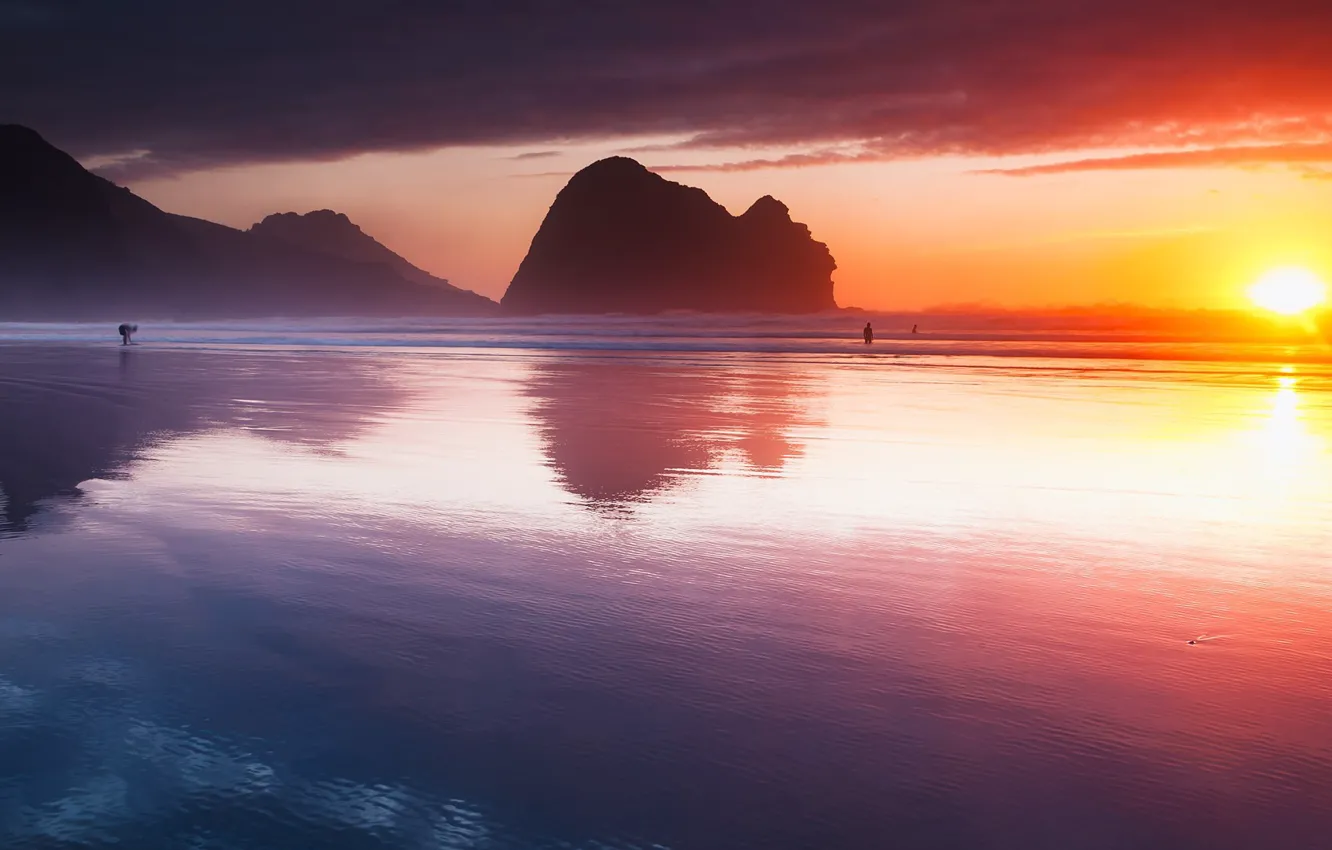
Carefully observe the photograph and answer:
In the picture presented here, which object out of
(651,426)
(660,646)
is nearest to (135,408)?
(651,426)

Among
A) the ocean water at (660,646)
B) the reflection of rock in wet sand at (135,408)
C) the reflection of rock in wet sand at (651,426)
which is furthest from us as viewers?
the reflection of rock in wet sand at (135,408)

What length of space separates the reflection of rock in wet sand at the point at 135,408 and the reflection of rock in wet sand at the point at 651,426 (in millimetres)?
3462

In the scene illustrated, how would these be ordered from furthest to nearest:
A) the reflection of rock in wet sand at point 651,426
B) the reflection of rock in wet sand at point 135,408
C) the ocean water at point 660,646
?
1. the reflection of rock in wet sand at point 135,408
2. the reflection of rock in wet sand at point 651,426
3. the ocean water at point 660,646

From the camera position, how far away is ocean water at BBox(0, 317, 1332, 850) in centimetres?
348

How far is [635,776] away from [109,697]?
250 centimetres

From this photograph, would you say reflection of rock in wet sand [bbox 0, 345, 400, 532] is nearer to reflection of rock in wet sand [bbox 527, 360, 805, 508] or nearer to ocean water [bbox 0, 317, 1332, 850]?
ocean water [bbox 0, 317, 1332, 850]

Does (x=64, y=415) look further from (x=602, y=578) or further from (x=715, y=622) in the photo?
(x=715, y=622)

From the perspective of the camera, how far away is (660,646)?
515 cm

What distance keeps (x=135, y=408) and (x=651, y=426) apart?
9543mm

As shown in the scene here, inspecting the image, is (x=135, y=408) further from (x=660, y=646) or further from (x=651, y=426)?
(x=660, y=646)

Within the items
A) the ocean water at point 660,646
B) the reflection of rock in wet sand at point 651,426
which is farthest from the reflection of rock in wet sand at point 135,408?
the reflection of rock in wet sand at point 651,426

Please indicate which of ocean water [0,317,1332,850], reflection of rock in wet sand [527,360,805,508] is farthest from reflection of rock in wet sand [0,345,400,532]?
reflection of rock in wet sand [527,360,805,508]

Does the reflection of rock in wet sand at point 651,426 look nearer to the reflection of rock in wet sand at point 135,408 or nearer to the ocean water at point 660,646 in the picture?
the ocean water at point 660,646

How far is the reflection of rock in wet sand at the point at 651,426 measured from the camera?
10531 millimetres
